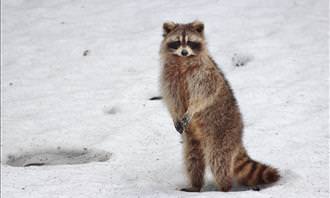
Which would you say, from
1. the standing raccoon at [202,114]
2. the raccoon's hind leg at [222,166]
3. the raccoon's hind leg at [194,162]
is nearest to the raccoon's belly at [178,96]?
the standing raccoon at [202,114]

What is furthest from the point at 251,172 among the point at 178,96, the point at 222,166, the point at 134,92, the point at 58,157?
the point at 134,92

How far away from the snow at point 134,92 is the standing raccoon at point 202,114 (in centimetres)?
18

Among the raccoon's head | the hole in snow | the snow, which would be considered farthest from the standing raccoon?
the hole in snow

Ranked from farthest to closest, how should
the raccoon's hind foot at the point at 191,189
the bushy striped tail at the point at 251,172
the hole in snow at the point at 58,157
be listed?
the hole in snow at the point at 58,157 → the raccoon's hind foot at the point at 191,189 → the bushy striped tail at the point at 251,172

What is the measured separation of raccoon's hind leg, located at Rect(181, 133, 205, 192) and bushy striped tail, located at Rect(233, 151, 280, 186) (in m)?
0.33

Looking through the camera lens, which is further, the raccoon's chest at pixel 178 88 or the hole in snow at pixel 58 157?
the hole in snow at pixel 58 157

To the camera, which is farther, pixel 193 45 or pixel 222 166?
pixel 193 45

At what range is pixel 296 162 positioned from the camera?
476 centimetres

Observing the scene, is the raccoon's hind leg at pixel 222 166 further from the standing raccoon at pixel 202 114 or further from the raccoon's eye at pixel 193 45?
the raccoon's eye at pixel 193 45

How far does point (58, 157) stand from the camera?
5.50 m

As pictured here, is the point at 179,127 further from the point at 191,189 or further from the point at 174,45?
the point at 174,45

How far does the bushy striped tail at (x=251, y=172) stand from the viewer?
434 centimetres

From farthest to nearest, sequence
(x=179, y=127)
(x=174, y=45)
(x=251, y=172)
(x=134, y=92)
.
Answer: (x=134, y=92)
(x=174, y=45)
(x=179, y=127)
(x=251, y=172)

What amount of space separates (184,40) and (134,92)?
6.64ft
